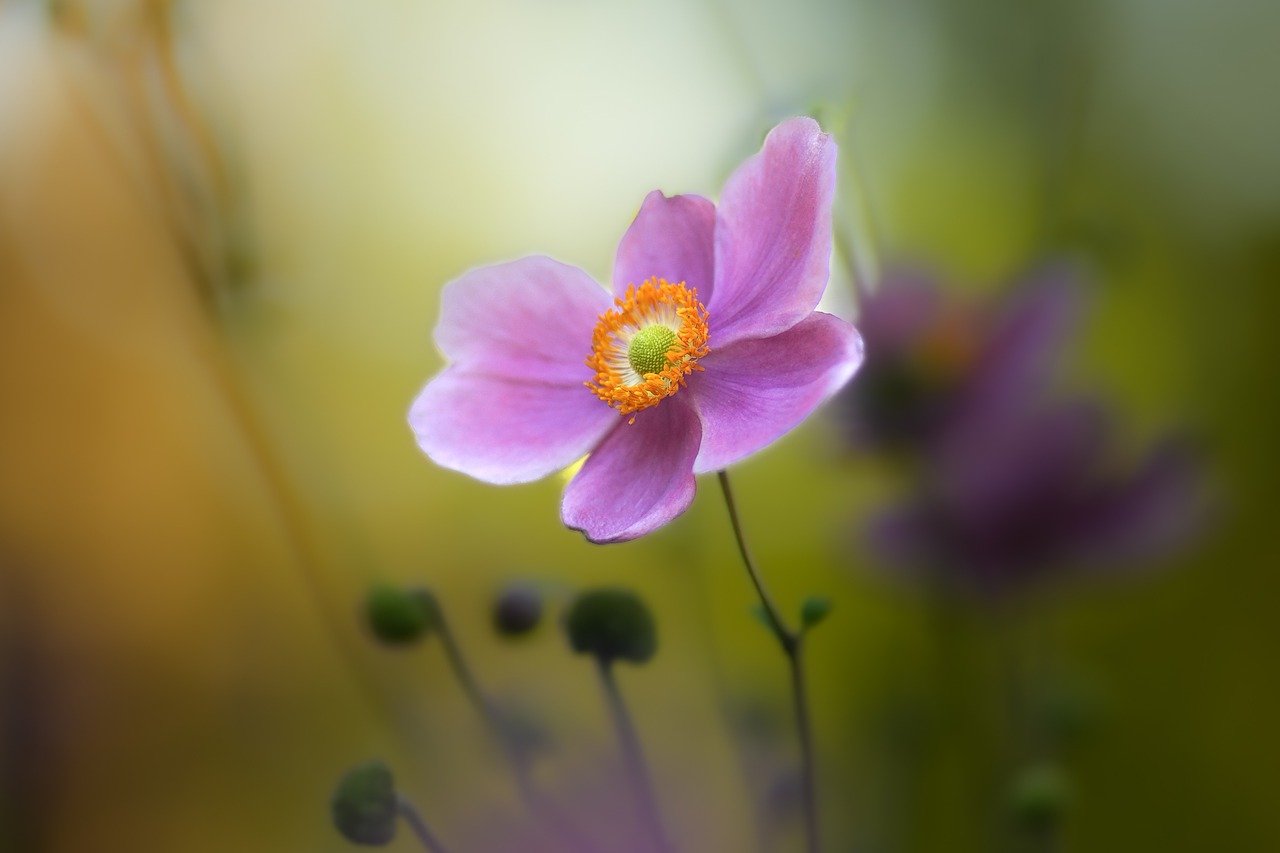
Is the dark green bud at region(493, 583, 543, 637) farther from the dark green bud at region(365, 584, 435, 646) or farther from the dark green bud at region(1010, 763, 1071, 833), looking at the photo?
the dark green bud at region(1010, 763, 1071, 833)

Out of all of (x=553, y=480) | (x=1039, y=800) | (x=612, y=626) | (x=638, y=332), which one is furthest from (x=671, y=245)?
(x=553, y=480)

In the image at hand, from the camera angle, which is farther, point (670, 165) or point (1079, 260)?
point (670, 165)

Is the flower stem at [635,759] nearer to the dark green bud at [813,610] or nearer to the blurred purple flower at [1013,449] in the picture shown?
the dark green bud at [813,610]

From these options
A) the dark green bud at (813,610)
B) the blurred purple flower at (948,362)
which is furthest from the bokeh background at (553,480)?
the dark green bud at (813,610)

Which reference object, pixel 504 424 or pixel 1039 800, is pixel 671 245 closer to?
pixel 504 424

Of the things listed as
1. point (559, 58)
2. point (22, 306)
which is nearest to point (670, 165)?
point (559, 58)

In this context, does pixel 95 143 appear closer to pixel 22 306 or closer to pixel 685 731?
pixel 22 306

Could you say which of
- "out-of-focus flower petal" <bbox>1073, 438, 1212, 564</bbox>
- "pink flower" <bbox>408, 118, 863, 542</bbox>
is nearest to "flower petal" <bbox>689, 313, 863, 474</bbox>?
"pink flower" <bbox>408, 118, 863, 542</bbox>
